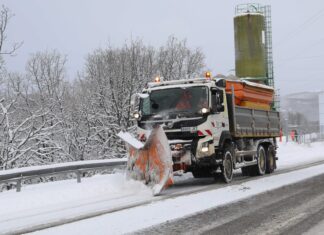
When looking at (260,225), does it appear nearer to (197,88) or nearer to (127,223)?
(127,223)

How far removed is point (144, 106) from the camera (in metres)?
13.4

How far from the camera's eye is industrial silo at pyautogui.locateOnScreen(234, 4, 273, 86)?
31.6 metres

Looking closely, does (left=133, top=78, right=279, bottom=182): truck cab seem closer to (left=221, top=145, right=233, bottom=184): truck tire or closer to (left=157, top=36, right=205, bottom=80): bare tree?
(left=221, top=145, right=233, bottom=184): truck tire

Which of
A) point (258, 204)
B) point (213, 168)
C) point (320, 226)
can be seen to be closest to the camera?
point (320, 226)

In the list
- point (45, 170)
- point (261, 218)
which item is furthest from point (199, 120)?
point (261, 218)

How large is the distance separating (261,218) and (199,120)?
15.8 ft

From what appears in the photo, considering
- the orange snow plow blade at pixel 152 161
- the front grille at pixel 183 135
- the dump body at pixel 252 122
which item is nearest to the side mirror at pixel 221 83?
the dump body at pixel 252 122

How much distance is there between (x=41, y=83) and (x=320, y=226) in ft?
101

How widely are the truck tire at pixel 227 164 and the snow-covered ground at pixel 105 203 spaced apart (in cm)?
61

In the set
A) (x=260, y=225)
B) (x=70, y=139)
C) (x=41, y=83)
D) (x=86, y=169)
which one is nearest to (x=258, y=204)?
(x=260, y=225)

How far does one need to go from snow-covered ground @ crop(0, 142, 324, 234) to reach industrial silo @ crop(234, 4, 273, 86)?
59.5 feet

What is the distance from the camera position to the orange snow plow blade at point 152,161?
1170cm

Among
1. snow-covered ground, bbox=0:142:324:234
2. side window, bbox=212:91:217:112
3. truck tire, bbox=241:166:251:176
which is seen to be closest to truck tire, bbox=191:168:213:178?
snow-covered ground, bbox=0:142:324:234

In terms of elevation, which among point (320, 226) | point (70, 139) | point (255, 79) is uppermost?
point (255, 79)
